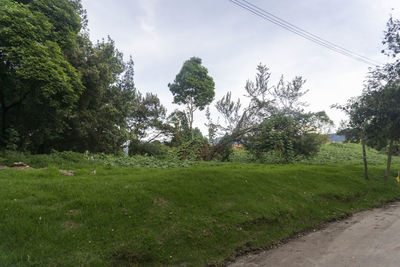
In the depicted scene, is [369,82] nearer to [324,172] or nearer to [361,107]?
[361,107]

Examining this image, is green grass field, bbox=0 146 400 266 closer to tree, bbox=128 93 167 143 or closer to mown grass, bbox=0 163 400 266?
mown grass, bbox=0 163 400 266

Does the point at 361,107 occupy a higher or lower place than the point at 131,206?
higher

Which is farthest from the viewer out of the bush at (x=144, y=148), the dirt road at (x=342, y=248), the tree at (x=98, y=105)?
the bush at (x=144, y=148)

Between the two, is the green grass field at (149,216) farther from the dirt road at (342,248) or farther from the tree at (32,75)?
the tree at (32,75)

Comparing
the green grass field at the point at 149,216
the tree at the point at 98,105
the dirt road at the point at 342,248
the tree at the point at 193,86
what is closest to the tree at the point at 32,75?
the tree at the point at 98,105

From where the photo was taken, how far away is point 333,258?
464 centimetres

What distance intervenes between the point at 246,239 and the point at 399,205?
8849 mm

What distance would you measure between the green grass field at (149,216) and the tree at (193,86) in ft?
70.3

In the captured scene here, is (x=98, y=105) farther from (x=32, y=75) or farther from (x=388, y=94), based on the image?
(x=388, y=94)

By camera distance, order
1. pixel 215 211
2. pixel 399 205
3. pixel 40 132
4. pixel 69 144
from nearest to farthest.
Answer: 1. pixel 215 211
2. pixel 399 205
3. pixel 40 132
4. pixel 69 144

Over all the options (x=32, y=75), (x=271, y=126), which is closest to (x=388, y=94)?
(x=271, y=126)

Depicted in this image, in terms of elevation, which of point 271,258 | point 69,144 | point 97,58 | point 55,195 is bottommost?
point 271,258

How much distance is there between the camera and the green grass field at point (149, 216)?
391cm

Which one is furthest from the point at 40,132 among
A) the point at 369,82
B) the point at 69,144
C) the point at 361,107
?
the point at 369,82
